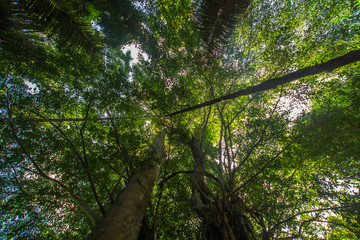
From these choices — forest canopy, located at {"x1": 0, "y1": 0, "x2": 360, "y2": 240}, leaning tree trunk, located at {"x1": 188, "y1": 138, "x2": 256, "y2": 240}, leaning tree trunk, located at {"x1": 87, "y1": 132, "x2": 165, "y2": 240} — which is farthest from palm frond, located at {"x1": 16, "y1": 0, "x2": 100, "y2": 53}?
leaning tree trunk, located at {"x1": 188, "y1": 138, "x2": 256, "y2": 240}

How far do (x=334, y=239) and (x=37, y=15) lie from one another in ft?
39.2

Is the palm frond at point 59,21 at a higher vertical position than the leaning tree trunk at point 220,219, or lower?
higher

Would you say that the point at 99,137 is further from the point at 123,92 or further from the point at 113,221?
the point at 113,221

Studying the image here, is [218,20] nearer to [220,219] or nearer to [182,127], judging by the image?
[182,127]

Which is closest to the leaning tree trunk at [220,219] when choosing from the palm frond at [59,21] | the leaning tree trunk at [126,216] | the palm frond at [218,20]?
the leaning tree trunk at [126,216]

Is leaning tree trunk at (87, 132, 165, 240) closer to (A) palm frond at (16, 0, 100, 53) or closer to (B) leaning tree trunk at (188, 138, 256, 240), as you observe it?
(B) leaning tree trunk at (188, 138, 256, 240)

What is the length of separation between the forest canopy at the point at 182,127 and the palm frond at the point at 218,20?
4 centimetres

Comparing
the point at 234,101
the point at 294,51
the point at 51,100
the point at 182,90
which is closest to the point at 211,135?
the point at 234,101

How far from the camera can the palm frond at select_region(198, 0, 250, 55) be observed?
4.42m

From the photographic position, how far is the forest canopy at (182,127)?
10.5ft

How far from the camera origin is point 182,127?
436 centimetres

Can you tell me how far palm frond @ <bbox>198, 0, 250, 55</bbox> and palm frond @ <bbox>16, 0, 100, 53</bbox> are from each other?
3.64 m

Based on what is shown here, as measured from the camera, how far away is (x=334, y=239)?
17.5 feet

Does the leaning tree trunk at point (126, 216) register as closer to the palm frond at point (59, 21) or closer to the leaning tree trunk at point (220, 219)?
the leaning tree trunk at point (220, 219)
